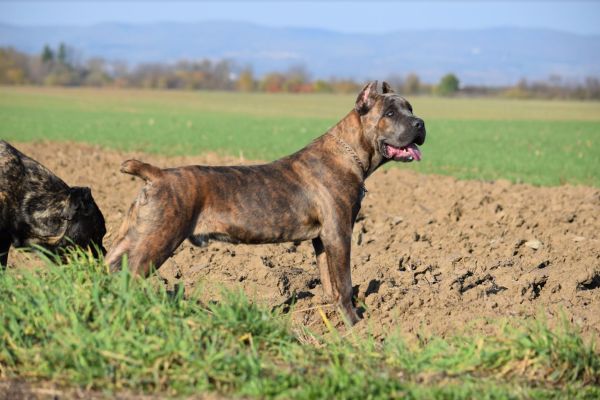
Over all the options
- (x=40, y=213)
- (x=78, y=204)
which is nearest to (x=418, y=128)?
(x=78, y=204)

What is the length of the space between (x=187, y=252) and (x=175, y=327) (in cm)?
433

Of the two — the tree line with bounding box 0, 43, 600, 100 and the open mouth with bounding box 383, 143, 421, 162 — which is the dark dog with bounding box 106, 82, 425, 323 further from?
the tree line with bounding box 0, 43, 600, 100

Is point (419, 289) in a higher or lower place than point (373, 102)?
lower

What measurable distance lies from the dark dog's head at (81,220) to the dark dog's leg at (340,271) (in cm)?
210

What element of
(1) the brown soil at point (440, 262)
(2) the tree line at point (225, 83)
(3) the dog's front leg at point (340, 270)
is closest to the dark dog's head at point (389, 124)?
(3) the dog's front leg at point (340, 270)

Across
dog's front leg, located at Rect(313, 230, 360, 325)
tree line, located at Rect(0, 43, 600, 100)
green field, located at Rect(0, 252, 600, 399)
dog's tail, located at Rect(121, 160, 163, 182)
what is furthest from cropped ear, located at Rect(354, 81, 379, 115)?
tree line, located at Rect(0, 43, 600, 100)

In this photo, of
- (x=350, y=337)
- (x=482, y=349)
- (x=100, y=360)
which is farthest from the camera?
(x=350, y=337)

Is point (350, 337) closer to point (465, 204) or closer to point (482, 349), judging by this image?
point (482, 349)

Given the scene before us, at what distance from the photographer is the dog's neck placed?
7.64 metres

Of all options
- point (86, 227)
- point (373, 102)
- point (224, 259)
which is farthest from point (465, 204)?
point (86, 227)

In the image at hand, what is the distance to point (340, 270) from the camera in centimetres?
740

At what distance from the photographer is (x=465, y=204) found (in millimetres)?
13000

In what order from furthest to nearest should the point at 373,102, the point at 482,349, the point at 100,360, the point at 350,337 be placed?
1. the point at 373,102
2. the point at 350,337
3. the point at 482,349
4. the point at 100,360

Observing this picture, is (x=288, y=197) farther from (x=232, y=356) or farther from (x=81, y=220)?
(x=232, y=356)
